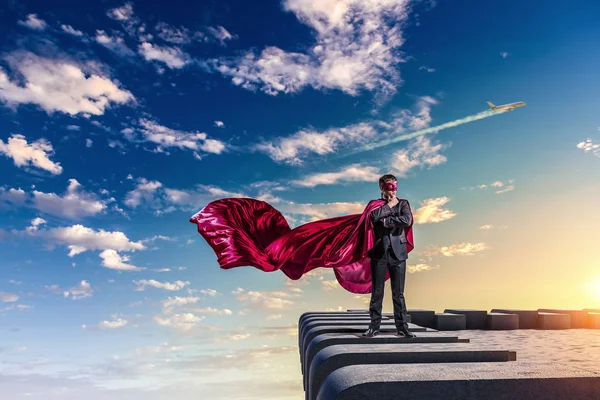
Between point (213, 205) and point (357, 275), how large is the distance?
10.4 ft

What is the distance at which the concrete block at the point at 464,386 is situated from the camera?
4.73m

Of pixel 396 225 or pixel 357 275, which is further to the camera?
pixel 357 275

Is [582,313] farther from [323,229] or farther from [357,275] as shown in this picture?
[323,229]

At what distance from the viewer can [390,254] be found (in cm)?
884

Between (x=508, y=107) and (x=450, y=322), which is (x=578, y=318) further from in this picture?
(x=508, y=107)

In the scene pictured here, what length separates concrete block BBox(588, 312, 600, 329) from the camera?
1746 centimetres

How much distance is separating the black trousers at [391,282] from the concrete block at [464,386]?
3.67 metres

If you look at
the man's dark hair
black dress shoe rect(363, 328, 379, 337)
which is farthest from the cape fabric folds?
black dress shoe rect(363, 328, 379, 337)

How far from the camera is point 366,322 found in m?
11.5

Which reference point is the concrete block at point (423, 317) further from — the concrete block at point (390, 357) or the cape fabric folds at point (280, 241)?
the concrete block at point (390, 357)

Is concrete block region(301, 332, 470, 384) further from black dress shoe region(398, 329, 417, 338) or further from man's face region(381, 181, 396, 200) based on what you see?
man's face region(381, 181, 396, 200)

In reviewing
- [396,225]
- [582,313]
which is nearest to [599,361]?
[396,225]

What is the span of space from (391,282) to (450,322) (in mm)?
7432

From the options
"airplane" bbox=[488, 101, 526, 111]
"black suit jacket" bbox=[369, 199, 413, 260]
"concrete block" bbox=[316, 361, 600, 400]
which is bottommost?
"concrete block" bbox=[316, 361, 600, 400]
